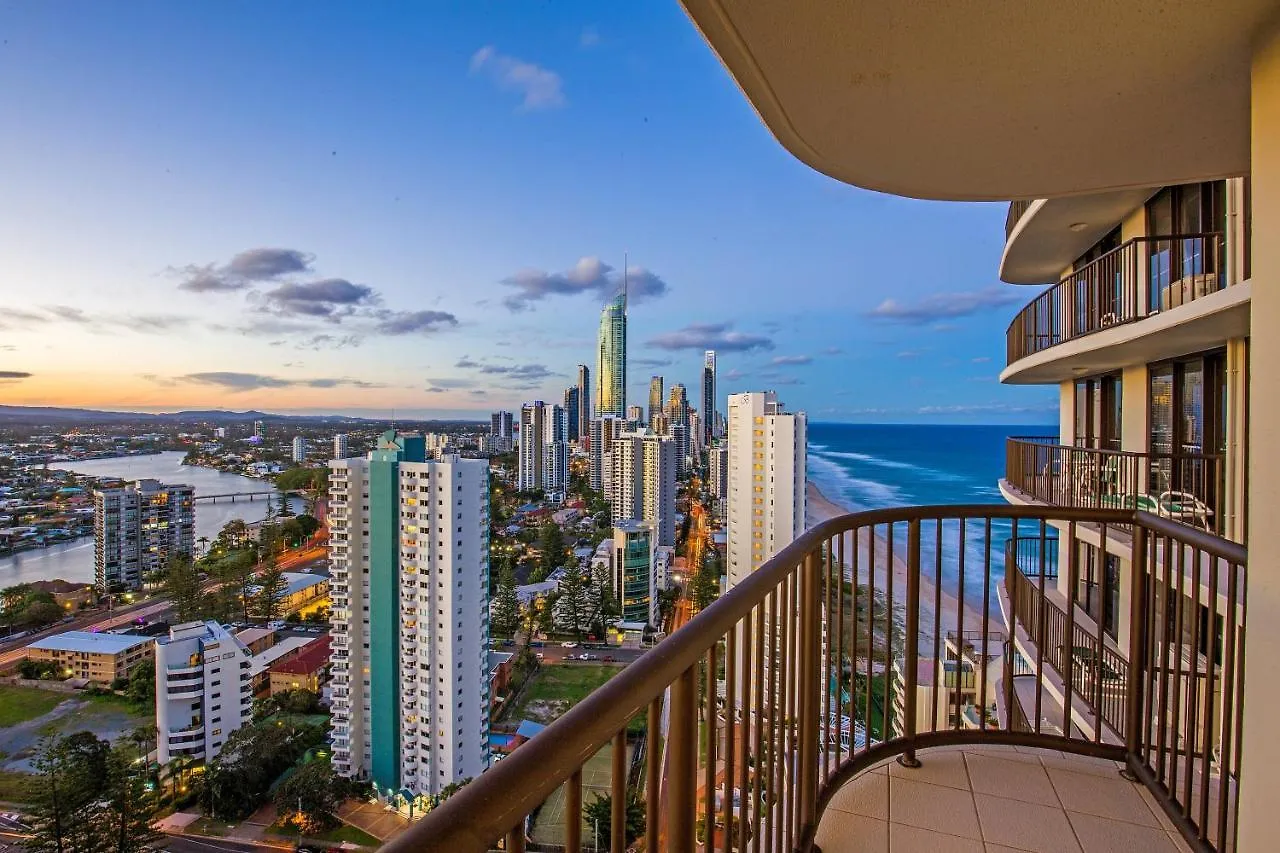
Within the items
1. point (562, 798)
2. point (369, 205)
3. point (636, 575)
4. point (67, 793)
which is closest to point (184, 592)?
point (67, 793)

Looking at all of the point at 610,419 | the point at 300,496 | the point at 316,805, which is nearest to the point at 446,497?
the point at 316,805

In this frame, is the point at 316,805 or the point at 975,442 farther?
the point at 975,442

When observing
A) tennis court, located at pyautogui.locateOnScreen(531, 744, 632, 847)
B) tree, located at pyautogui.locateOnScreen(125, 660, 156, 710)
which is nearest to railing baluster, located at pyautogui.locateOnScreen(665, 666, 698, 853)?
tennis court, located at pyautogui.locateOnScreen(531, 744, 632, 847)

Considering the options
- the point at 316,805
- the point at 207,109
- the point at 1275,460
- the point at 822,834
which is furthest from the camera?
the point at 207,109

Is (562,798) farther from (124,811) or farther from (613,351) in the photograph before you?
(613,351)

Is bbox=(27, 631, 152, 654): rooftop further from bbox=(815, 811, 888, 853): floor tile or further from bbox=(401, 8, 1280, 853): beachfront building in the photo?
bbox=(401, 8, 1280, 853): beachfront building

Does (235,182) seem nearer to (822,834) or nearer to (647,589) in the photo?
(647,589)

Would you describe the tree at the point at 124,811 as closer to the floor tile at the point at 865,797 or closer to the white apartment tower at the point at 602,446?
the floor tile at the point at 865,797
